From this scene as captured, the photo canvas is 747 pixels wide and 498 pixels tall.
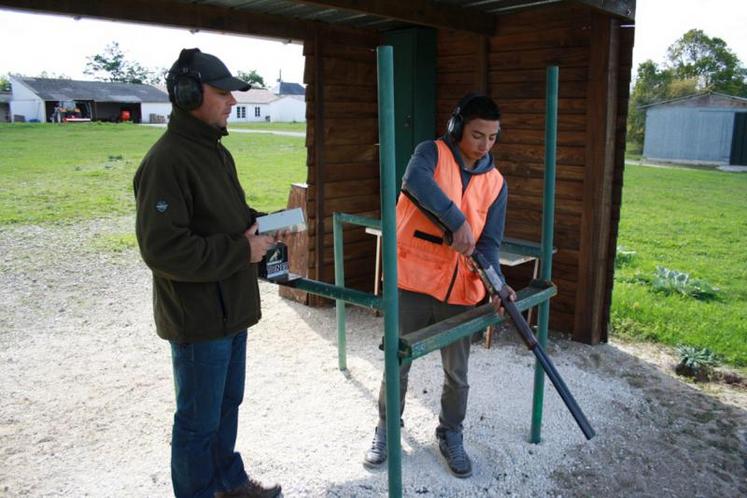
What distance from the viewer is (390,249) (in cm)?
234

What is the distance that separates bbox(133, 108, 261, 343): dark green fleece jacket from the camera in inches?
89.3

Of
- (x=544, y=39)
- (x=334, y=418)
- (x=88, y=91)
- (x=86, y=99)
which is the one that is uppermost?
(x=88, y=91)

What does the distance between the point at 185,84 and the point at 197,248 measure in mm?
605

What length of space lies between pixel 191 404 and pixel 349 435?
1.49 meters

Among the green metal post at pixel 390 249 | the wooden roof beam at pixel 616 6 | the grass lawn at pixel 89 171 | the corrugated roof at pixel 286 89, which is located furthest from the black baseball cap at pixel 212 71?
the corrugated roof at pixel 286 89

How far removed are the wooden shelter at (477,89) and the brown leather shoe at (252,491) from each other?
2813 mm

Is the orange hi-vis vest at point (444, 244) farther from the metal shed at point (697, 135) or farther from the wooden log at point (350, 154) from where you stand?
the metal shed at point (697, 135)

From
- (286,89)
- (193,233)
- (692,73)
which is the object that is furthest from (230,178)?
(286,89)

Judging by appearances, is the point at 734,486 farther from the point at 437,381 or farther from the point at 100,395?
the point at 100,395

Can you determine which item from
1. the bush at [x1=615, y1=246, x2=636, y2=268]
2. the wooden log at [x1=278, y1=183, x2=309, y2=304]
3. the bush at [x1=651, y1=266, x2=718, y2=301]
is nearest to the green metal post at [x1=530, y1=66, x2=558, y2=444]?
the wooden log at [x1=278, y1=183, x2=309, y2=304]

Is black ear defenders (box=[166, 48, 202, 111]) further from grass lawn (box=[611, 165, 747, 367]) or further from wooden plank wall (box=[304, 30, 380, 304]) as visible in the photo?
grass lawn (box=[611, 165, 747, 367])

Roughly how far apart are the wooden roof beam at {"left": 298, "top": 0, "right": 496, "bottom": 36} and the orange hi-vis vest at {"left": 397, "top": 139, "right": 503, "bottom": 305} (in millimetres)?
1515

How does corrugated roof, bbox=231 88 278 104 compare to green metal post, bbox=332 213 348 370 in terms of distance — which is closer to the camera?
green metal post, bbox=332 213 348 370

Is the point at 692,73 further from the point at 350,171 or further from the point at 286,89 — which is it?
the point at 286,89
